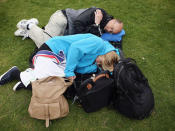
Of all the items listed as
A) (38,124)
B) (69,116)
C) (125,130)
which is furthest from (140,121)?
(38,124)

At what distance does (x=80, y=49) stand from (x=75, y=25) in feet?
3.81

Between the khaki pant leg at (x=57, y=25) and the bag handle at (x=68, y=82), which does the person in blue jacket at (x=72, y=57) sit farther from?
the khaki pant leg at (x=57, y=25)

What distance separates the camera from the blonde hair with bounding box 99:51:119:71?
2.49m

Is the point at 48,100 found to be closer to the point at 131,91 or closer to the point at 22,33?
the point at 131,91

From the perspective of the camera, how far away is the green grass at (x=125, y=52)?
2.66 meters

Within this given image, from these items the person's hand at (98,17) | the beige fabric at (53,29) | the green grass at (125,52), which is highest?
the person's hand at (98,17)

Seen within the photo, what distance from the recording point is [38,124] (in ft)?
8.54

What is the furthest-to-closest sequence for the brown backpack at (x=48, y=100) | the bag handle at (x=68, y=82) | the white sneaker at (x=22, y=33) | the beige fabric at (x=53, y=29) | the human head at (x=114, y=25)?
the white sneaker at (x=22, y=33) → the beige fabric at (x=53, y=29) → the human head at (x=114, y=25) → the bag handle at (x=68, y=82) → the brown backpack at (x=48, y=100)

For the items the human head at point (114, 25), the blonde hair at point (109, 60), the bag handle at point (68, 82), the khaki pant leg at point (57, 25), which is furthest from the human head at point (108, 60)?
the khaki pant leg at point (57, 25)

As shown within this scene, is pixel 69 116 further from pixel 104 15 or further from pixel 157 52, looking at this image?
pixel 157 52

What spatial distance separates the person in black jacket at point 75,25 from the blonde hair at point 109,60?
3.39ft

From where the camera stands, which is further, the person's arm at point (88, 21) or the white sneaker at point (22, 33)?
the white sneaker at point (22, 33)

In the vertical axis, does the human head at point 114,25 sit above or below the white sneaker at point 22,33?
above

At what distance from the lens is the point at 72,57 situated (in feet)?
8.29
